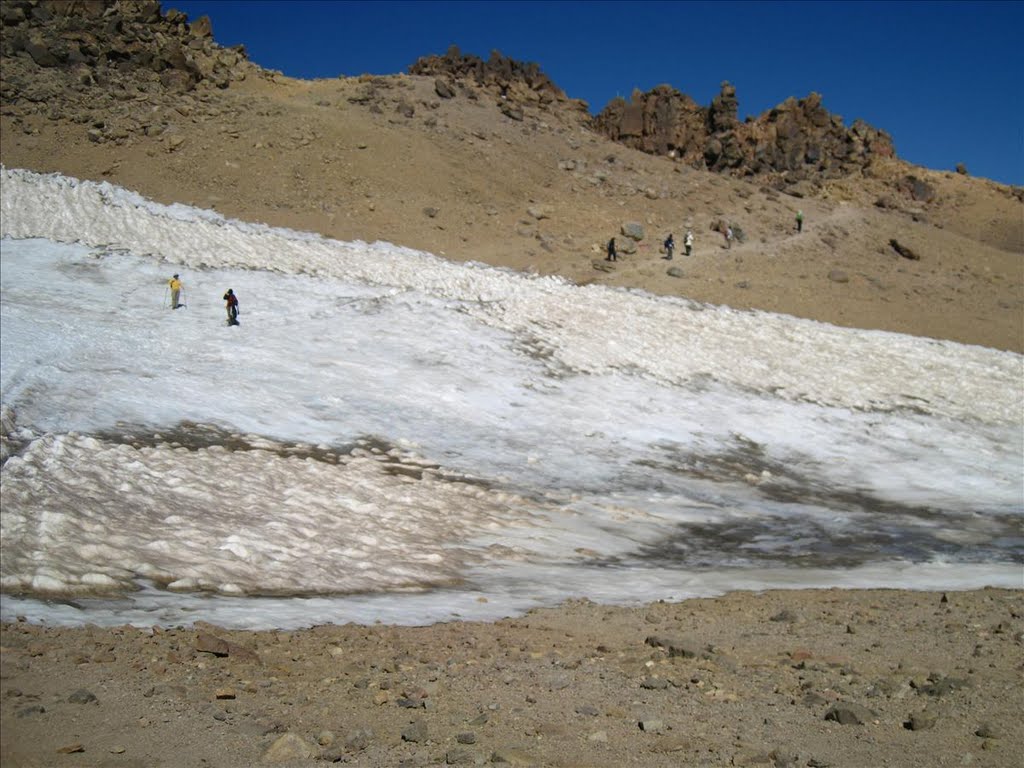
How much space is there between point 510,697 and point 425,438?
11.4 meters

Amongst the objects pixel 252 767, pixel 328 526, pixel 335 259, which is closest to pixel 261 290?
pixel 335 259

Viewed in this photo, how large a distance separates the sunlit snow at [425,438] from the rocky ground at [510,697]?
4.31 feet

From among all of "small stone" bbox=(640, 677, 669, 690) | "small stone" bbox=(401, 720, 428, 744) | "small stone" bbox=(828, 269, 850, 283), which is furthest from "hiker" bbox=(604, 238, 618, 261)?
"small stone" bbox=(401, 720, 428, 744)

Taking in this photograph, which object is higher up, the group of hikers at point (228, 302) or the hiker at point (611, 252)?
the hiker at point (611, 252)

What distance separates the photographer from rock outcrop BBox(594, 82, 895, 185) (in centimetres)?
6281

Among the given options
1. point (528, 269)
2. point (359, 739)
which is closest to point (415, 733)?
point (359, 739)

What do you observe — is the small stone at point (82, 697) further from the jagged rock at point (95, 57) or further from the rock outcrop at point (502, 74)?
the rock outcrop at point (502, 74)

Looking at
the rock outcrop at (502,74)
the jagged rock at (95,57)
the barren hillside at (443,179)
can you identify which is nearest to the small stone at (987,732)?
the barren hillside at (443,179)

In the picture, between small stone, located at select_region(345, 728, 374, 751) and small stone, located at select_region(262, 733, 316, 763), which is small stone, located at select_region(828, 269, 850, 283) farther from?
small stone, located at select_region(262, 733, 316, 763)

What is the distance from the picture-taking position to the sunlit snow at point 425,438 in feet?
35.1

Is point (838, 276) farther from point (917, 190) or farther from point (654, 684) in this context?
point (654, 684)

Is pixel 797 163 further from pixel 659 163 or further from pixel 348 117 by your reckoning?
pixel 348 117

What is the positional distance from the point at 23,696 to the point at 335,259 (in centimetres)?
2742

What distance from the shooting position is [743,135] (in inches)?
2554
